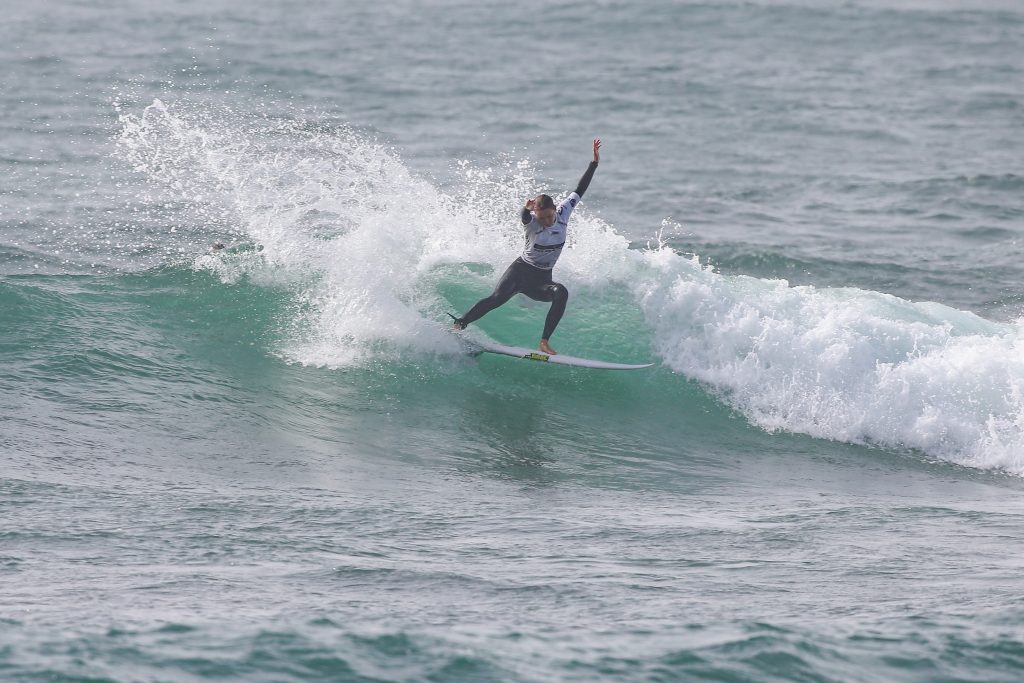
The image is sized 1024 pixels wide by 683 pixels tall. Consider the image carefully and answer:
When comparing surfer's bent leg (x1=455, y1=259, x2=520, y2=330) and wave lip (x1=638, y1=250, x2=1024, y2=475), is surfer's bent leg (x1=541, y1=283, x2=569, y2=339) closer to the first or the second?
surfer's bent leg (x1=455, y1=259, x2=520, y2=330)

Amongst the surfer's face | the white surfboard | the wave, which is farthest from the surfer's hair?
the wave

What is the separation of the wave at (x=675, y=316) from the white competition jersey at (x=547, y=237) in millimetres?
1359

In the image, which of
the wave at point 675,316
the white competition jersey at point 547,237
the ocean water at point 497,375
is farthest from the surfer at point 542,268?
the wave at point 675,316

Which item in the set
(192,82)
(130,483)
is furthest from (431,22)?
(130,483)

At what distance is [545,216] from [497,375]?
189 cm

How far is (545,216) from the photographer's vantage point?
12203mm

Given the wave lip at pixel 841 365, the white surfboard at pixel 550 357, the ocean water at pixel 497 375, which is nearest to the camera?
the ocean water at pixel 497 375

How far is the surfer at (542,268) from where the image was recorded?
1235 cm

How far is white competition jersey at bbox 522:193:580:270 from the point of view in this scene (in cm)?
1238

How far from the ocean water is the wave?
1.8 inches

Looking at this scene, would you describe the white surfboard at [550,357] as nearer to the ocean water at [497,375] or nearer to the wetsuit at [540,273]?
the wetsuit at [540,273]

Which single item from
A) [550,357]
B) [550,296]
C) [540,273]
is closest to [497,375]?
[550,357]

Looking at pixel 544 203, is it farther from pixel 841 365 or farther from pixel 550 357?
pixel 841 365

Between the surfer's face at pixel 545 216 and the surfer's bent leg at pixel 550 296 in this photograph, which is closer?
the surfer's face at pixel 545 216
